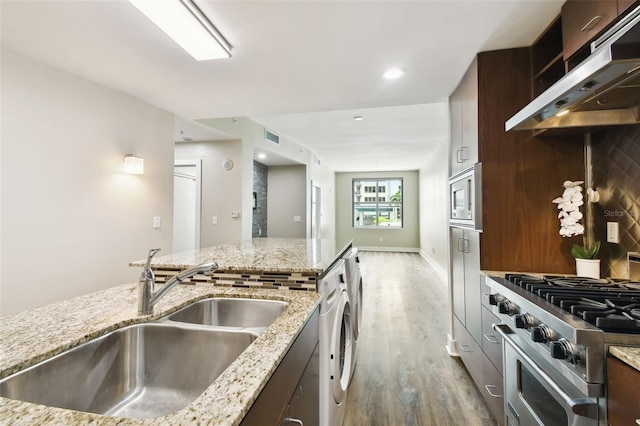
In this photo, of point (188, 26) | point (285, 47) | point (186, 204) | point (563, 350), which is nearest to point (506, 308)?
point (563, 350)

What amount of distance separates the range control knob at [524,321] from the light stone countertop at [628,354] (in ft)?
1.01

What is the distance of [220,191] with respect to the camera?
4.14 m

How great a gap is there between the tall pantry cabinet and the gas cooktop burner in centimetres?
29

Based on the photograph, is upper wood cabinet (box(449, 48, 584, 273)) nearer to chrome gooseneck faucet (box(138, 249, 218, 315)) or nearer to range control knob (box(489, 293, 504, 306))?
range control knob (box(489, 293, 504, 306))

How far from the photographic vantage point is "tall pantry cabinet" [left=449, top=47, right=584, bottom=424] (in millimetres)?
1732

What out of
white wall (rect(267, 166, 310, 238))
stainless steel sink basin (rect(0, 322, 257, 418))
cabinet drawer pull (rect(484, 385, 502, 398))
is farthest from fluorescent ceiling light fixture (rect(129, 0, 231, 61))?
white wall (rect(267, 166, 310, 238))

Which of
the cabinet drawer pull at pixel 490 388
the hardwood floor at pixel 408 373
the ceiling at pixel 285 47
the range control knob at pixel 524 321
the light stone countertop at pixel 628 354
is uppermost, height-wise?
the ceiling at pixel 285 47

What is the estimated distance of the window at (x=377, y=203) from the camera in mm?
9023

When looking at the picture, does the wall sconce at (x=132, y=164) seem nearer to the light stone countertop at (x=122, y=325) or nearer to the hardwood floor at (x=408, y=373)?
the light stone countertop at (x=122, y=325)

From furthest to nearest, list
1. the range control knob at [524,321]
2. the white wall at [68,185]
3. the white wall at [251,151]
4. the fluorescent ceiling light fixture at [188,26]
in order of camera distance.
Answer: the white wall at [251,151] → the white wall at [68,185] → the fluorescent ceiling light fixture at [188,26] → the range control knob at [524,321]

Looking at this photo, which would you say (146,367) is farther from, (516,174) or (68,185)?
(516,174)

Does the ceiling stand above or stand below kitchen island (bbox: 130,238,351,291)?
above

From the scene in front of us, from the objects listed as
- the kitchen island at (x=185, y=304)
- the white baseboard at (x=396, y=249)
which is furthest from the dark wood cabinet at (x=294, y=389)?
the white baseboard at (x=396, y=249)

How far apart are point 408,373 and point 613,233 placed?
1600mm
